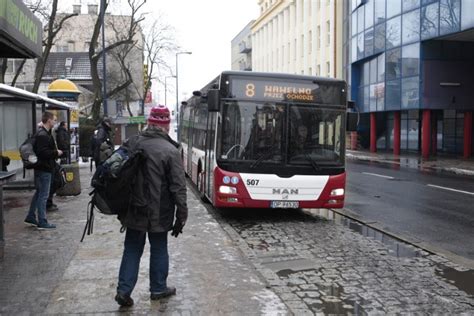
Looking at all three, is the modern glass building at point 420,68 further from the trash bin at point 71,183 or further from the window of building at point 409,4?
the trash bin at point 71,183

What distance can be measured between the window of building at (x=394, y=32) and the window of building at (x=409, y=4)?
974 millimetres

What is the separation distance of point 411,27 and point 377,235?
2488cm

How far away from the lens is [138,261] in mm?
4977

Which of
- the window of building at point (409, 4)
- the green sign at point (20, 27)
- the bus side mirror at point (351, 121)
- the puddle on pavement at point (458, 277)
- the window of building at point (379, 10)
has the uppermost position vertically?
the window of building at point (379, 10)

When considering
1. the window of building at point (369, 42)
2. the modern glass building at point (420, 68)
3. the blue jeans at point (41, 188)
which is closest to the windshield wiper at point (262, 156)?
the blue jeans at point (41, 188)

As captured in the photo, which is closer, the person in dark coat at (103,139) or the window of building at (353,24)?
the person in dark coat at (103,139)

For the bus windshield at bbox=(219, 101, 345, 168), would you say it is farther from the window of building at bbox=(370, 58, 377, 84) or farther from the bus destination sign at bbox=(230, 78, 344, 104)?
the window of building at bbox=(370, 58, 377, 84)

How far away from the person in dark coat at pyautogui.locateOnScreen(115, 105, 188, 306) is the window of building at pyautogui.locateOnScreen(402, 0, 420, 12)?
1121 inches

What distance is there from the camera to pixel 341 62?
45.2 m

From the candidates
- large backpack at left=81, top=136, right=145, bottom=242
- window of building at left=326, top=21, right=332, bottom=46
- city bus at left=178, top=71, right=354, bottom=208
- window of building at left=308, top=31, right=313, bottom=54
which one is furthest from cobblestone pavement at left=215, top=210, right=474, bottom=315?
window of building at left=308, top=31, right=313, bottom=54

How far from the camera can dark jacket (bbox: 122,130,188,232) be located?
15.5 ft

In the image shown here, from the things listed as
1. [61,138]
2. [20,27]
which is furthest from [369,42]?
[20,27]

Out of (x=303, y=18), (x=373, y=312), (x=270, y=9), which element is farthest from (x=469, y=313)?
(x=270, y=9)

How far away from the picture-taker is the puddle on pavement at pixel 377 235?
750cm
